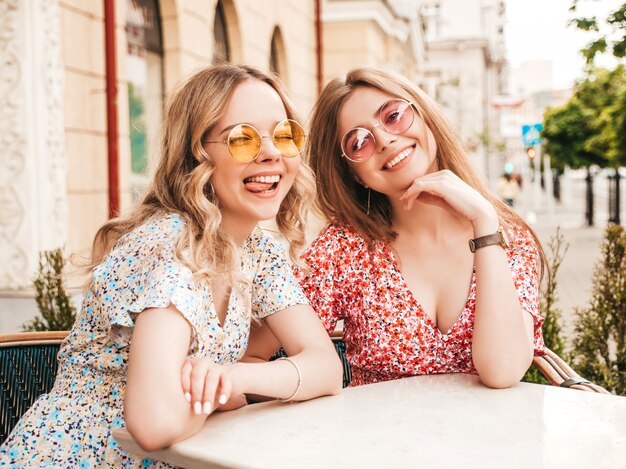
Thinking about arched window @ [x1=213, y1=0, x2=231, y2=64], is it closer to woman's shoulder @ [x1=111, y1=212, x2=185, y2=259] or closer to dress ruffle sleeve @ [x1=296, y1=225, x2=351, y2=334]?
dress ruffle sleeve @ [x1=296, y1=225, x2=351, y2=334]

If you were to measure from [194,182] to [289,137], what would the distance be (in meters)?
0.30

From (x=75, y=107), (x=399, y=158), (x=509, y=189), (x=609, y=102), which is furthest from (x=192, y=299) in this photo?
(x=509, y=189)

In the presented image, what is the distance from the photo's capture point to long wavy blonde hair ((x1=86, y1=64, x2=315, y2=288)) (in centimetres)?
206

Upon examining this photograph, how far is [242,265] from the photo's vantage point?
2291mm

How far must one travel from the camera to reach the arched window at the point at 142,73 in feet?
27.9

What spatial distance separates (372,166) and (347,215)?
28cm

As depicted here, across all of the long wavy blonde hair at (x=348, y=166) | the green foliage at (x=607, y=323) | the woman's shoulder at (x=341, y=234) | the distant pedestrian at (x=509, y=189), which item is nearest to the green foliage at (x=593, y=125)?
the distant pedestrian at (x=509, y=189)

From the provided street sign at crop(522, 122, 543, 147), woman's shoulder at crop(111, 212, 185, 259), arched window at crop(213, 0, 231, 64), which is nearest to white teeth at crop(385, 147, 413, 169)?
woman's shoulder at crop(111, 212, 185, 259)

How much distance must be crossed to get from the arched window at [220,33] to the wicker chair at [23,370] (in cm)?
876

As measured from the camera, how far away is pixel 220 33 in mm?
11180

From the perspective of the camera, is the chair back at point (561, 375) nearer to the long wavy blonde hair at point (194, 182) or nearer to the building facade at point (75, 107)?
the long wavy blonde hair at point (194, 182)

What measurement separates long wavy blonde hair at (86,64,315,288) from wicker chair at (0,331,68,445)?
48cm

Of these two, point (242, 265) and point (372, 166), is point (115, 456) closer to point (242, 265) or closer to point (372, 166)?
point (242, 265)

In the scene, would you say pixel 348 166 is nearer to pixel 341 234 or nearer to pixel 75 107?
pixel 341 234
